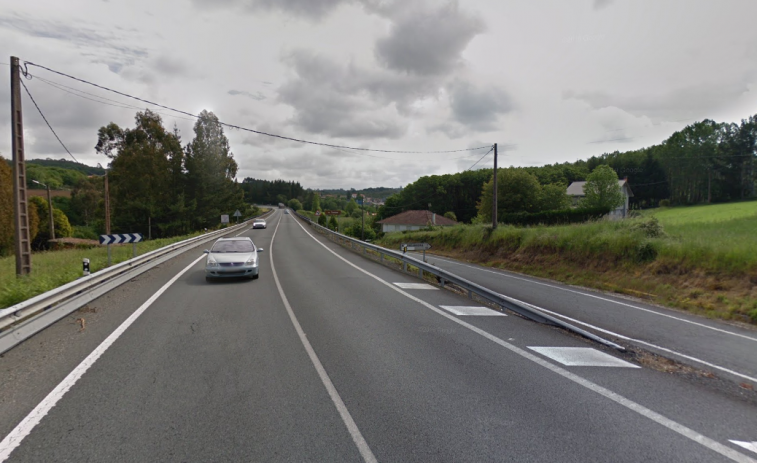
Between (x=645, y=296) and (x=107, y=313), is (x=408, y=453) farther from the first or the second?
(x=645, y=296)

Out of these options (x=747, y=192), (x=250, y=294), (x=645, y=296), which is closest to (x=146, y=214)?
(x=250, y=294)

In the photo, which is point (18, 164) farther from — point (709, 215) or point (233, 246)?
point (709, 215)

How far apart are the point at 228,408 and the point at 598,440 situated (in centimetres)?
366

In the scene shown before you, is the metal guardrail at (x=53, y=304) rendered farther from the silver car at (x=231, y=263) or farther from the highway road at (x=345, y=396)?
the silver car at (x=231, y=263)

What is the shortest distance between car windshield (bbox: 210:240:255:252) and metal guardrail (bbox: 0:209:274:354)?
2794 millimetres

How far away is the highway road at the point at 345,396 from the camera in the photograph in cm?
357

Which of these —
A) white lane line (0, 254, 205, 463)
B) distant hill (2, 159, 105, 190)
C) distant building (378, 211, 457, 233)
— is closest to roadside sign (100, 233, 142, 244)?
white lane line (0, 254, 205, 463)

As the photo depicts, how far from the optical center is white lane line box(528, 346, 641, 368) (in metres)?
5.90

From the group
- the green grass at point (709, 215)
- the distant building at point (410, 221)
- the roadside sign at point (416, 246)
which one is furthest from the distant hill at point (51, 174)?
the green grass at point (709, 215)

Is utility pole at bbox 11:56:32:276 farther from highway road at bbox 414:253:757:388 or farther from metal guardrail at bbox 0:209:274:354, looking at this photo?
highway road at bbox 414:253:757:388

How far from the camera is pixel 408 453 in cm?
347

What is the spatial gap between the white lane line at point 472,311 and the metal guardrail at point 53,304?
7.89 meters

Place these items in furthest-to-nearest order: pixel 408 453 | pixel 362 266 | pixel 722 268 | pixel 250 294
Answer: pixel 362 266 → pixel 722 268 → pixel 250 294 → pixel 408 453

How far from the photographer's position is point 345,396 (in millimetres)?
4617
